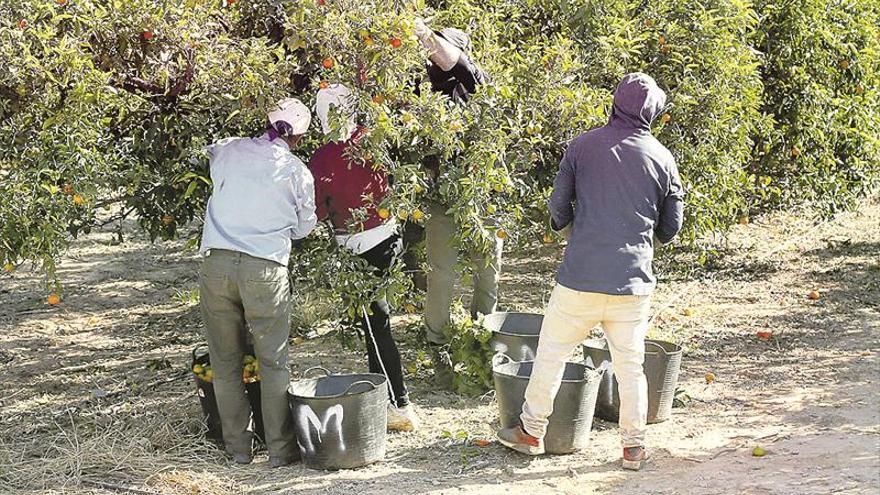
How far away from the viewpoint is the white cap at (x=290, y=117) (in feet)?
15.8

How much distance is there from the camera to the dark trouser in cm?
521

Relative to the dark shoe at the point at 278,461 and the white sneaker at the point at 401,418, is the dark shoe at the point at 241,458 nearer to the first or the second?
the dark shoe at the point at 278,461

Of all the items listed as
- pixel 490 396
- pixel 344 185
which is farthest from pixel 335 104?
pixel 490 396

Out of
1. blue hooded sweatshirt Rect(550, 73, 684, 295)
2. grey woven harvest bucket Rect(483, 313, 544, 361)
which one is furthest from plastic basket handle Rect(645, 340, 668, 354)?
blue hooded sweatshirt Rect(550, 73, 684, 295)

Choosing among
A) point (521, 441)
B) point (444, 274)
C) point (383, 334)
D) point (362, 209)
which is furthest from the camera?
point (444, 274)

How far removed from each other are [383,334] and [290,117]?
3.79 ft

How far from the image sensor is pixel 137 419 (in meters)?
5.48

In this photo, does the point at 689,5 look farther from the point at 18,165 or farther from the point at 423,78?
the point at 18,165

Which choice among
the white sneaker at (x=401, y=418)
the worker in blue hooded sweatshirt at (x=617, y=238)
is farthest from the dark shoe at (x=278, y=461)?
the worker in blue hooded sweatshirt at (x=617, y=238)

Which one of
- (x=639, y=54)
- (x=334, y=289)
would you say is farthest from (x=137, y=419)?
(x=639, y=54)

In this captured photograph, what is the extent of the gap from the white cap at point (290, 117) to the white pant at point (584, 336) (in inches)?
51.8

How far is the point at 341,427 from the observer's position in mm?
4844

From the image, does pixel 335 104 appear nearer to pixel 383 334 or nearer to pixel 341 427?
pixel 383 334

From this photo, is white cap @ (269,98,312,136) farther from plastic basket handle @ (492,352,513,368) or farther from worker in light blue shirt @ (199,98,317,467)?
plastic basket handle @ (492,352,513,368)
